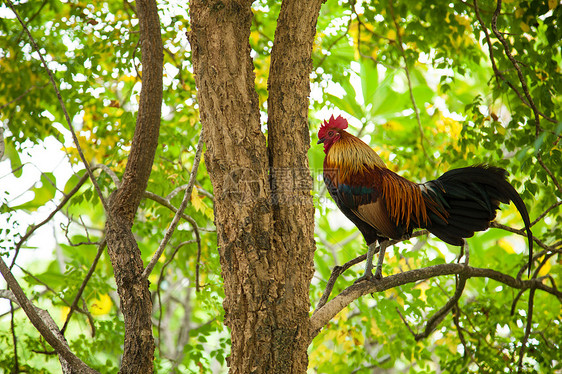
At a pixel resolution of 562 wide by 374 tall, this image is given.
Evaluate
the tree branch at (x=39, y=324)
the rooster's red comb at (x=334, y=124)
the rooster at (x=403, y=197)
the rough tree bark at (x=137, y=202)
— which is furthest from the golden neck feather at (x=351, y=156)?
the tree branch at (x=39, y=324)

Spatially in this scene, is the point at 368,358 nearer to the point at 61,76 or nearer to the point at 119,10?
the point at 61,76

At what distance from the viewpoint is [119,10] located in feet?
13.8

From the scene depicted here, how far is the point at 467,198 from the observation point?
2.55 m

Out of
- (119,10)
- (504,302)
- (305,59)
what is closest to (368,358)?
(504,302)

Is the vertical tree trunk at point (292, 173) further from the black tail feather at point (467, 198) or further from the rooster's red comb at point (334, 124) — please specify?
the black tail feather at point (467, 198)

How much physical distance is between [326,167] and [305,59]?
85 cm

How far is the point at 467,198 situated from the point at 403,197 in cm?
33

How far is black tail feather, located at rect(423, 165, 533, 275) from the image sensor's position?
248 cm

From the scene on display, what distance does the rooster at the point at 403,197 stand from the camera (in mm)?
2518

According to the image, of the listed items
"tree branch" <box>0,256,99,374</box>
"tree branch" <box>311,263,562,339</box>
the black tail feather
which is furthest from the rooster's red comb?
"tree branch" <box>0,256,99,374</box>

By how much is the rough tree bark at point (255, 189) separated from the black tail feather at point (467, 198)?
41.2 inches

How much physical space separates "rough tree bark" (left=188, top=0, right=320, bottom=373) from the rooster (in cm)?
71

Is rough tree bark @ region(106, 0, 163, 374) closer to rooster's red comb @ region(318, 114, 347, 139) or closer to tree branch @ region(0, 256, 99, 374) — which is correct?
tree branch @ region(0, 256, 99, 374)

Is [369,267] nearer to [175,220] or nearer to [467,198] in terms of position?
[467,198]
